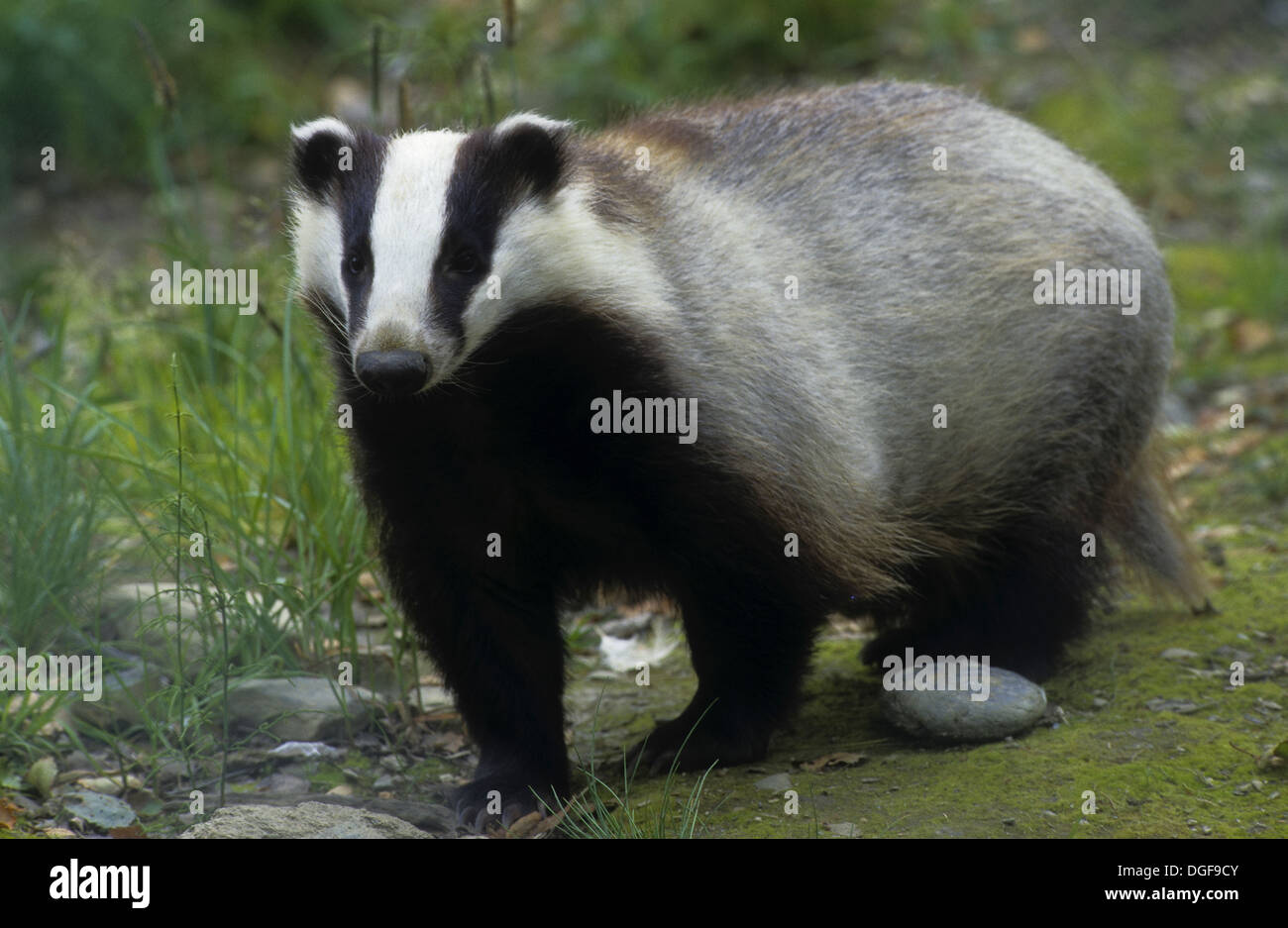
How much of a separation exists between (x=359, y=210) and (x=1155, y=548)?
3299 mm

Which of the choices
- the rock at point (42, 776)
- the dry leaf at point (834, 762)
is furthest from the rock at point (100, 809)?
the dry leaf at point (834, 762)

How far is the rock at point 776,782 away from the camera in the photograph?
4.35 m

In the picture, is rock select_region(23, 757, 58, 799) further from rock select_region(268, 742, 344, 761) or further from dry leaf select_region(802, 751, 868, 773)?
dry leaf select_region(802, 751, 868, 773)

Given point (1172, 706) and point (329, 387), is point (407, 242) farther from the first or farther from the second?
point (1172, 706)

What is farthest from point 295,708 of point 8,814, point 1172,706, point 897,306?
point 1172,706

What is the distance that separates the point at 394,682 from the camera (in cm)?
529

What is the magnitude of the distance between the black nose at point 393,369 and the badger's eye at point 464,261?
31cm

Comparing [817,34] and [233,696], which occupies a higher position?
[817,34]

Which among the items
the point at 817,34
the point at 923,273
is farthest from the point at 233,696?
the point at 817,34

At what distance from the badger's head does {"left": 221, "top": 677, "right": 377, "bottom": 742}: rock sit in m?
1.27

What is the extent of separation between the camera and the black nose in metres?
3.60

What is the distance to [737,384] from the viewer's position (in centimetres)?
430

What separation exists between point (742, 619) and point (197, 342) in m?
3.75
